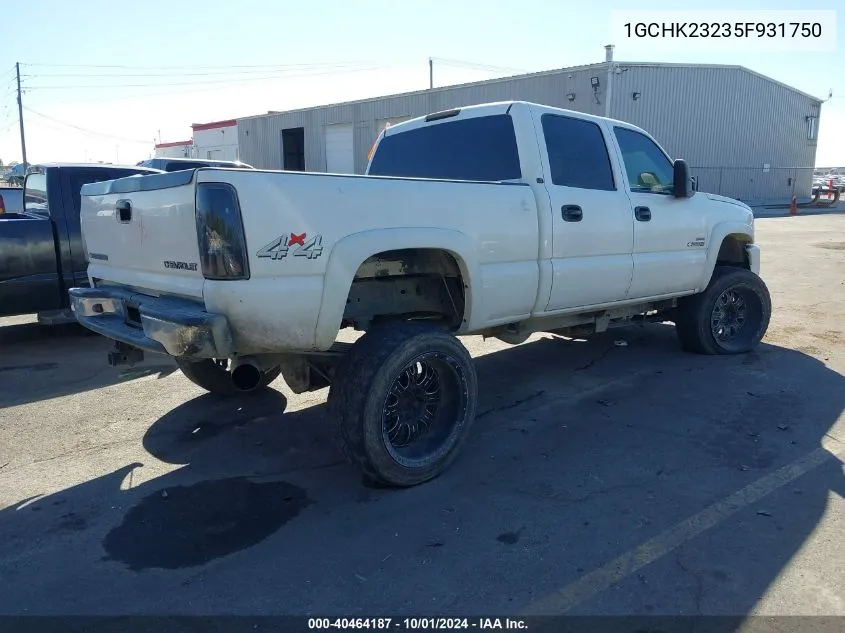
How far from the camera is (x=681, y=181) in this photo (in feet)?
17.5

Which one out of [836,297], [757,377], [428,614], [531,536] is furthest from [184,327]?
[836,297]

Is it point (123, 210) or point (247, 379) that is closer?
point (123, 210)

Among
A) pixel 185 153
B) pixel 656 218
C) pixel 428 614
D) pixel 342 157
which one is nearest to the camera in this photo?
pixel 428 614

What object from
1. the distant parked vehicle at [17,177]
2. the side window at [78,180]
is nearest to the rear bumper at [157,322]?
the side window at [78,180]

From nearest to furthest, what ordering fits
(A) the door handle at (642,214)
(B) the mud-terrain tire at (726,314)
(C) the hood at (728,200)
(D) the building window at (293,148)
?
(A) the door handle at (642,214)
(C) the hood at (728,200)
(B) the mud-terrain tire at (726,314)
(D) the building window at (293,148)

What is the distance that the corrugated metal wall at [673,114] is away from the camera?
82.0 feet

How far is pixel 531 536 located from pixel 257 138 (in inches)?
1447

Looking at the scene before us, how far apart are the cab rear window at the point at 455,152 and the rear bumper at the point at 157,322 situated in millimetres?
2314

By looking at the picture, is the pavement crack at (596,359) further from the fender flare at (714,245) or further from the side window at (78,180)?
the side window at (78,180)

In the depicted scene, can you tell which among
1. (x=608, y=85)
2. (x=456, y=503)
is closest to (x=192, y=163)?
(x=456, y=503)

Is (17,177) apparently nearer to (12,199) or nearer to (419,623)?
(12,199)

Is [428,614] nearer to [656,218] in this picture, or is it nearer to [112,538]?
[112,538]

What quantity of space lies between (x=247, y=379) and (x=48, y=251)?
9.74ft

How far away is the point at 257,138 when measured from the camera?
121ft
